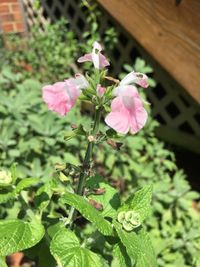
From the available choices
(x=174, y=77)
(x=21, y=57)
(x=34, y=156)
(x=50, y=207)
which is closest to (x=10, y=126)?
(x=34, y=156)

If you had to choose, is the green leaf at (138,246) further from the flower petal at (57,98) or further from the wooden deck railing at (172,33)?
the wooden deck railing at (172,33)

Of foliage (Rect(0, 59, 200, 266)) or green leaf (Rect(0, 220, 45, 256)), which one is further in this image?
foliage (Rect(0, 59, 200, 266))

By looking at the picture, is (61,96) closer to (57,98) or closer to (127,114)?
(57,98)

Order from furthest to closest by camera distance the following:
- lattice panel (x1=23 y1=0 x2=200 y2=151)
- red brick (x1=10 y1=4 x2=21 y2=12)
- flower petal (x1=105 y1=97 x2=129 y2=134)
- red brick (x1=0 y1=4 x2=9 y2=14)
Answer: red brick (x1=10 y1=4 x2=21 y2=12), red brick (x1=0 y1=4 x2=9 y2=14), lattice panel (x1=23 y1=0 x2=200 y2=151), flower petal (x1=105 y1=97 x2=129 y2=134)

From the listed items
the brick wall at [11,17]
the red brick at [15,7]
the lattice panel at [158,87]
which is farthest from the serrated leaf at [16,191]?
the red brick at [15,7]

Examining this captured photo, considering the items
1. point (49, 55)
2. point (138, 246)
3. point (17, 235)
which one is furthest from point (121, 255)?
point (49, 55)

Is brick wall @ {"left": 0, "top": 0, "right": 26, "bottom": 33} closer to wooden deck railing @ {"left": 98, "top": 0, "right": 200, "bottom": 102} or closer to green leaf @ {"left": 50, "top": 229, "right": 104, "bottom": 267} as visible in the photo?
wooden deck railing @ {"left": 98, "top": 0, "right": 200, "bottom": 102}

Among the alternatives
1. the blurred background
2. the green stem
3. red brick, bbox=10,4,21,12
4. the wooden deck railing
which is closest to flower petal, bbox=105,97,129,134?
the green stem
